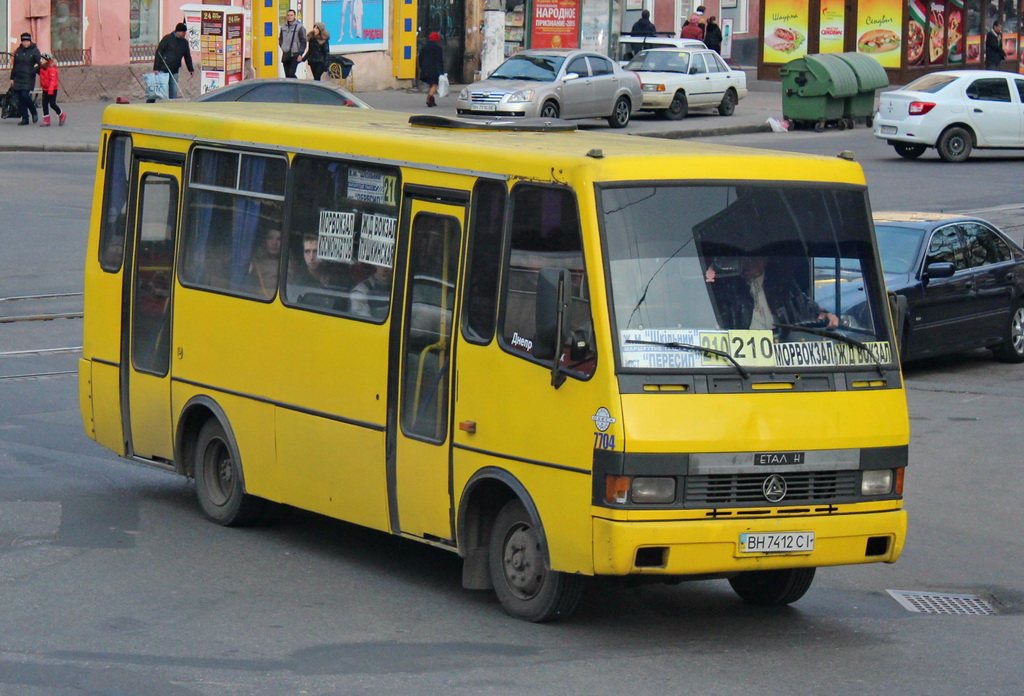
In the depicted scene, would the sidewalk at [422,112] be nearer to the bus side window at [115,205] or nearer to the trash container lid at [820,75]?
the trash container lid at [820,75]

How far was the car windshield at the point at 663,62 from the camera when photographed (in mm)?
38812

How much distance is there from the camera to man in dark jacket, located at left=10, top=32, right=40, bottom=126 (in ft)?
98.1

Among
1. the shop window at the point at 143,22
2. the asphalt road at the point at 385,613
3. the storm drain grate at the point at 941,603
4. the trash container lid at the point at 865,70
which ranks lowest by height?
the storm drain grate at the point at 941,603

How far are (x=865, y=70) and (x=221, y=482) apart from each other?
30.3 meters

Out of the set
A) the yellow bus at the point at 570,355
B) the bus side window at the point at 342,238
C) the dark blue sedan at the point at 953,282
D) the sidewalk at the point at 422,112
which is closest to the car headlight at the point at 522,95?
the sidewalk at the point at 422,112

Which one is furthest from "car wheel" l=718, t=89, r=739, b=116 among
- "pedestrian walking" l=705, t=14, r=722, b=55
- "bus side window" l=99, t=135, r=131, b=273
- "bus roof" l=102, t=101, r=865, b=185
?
"bus side window" l=99, t=135, r=131, b=273

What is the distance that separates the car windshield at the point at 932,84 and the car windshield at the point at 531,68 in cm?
702

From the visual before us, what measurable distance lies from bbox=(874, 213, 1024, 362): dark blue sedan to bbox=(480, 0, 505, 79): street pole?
89.9ft

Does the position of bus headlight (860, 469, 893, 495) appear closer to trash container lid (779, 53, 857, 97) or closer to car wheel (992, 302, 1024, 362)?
car wheel (992, 302, 1024, 362)

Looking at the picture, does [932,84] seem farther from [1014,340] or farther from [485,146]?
[485,146]

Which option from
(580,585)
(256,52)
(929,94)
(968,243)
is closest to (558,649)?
(580,585)

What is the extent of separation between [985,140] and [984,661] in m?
26.4

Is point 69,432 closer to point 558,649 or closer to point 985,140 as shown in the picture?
point 558,649

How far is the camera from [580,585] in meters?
7.44
